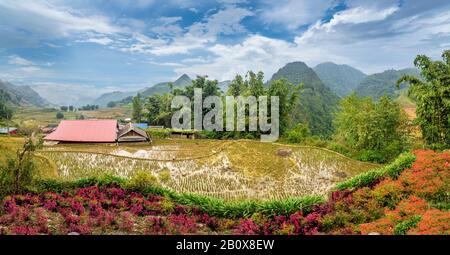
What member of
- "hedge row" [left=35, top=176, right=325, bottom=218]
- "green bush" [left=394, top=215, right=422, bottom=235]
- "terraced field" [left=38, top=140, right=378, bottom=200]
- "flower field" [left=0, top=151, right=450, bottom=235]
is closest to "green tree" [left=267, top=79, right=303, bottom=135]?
"terraced field" [left=38, top=140, right=378, bottom=200]

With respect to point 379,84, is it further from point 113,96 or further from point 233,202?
point 113,96

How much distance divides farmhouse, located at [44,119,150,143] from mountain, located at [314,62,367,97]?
11336 cm

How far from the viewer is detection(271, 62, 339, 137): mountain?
48556mm

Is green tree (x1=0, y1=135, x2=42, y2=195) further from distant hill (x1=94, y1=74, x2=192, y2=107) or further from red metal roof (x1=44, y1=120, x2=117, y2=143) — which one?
distant hill (x1=94, y1=74, x2=192, y2=107)

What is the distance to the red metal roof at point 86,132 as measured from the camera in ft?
61.0

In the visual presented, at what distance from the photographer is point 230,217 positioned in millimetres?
6258

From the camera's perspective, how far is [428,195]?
6.30 meters

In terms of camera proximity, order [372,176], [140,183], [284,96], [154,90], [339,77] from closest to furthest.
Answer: [140,183] < [372,176] < [284,96] < [154,90] < [339,77]

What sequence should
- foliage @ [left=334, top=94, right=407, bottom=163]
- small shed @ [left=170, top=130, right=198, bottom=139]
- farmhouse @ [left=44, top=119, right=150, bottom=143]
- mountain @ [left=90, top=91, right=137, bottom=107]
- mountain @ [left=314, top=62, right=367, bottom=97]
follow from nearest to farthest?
foliage @ [left=334, top=94, right=407, bottom=163] → farmhouse @ [left=44, top=119, right=150, bottom=143] → small shed @ [left=170, top=130, right=198, bottom=139] → mountain @ [left=314, top=62, right=367, bottom=97] → mountain @ [left=90, top=91, right=137, bottom=107]

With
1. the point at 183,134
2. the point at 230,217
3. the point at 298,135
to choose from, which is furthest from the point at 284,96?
the point at 230,217

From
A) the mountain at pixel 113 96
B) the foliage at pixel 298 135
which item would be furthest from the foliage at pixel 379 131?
the mountain at pixel 113 96

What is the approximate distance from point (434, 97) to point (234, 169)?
9.33m

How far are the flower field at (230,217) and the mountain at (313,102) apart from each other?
30.7 meters
